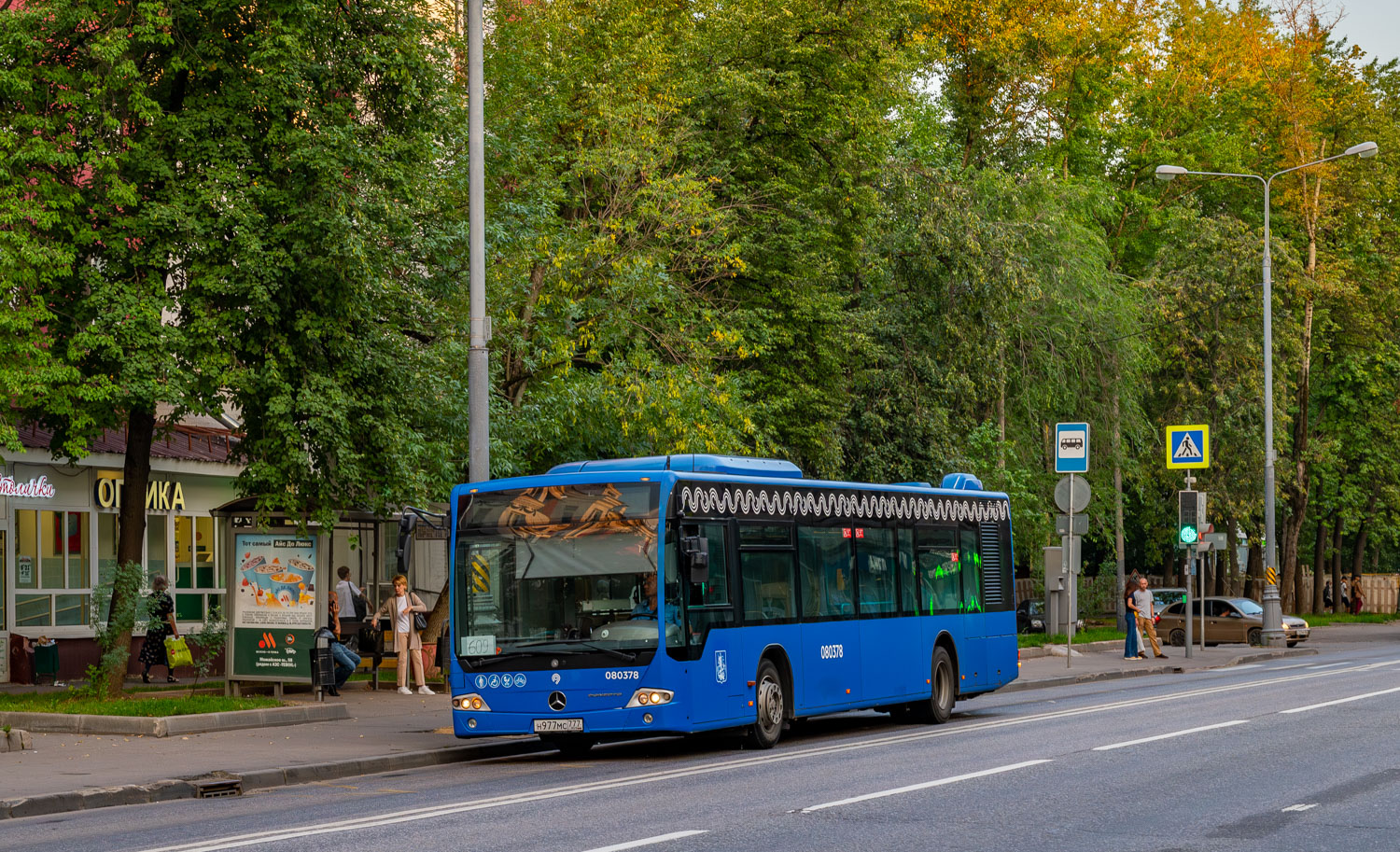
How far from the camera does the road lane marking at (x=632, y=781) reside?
33.2 ft

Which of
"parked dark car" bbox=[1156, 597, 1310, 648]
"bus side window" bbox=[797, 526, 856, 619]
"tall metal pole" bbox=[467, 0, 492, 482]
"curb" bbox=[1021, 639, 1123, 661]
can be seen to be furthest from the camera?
"parked dark car" bbox=[1156, 597, 1310, 648]

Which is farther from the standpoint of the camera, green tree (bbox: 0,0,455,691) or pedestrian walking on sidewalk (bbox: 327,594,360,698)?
pedestrian walking on sidewalk (bbox: 327,594,360,698)

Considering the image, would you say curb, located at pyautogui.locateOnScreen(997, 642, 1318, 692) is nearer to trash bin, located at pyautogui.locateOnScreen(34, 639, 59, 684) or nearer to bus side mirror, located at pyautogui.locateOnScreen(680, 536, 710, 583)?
bus side mirror, located at pyautogui.locateOnScreen(680, 536, 710, 583)

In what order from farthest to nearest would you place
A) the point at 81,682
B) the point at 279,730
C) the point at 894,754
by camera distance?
the point at 81,682 < the point at 279,730 < the point at 894,754

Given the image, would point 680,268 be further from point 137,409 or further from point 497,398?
point 137,409

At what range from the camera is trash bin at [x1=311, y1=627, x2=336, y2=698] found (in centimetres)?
2180

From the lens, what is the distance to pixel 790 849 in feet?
30.0

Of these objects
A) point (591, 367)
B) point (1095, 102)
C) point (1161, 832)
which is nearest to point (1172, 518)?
point (1095, 102)

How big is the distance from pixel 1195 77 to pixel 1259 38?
248 cm

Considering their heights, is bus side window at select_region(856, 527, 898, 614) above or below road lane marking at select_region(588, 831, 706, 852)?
above

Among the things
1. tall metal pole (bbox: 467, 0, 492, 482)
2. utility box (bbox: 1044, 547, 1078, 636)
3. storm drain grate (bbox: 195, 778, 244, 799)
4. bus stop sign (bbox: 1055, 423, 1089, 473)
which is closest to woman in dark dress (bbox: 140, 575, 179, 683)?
tall metal pole (bbox: 467, 0, 492, 482)

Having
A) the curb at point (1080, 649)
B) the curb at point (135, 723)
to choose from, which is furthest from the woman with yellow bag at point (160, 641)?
the curb at point (1080, 649)

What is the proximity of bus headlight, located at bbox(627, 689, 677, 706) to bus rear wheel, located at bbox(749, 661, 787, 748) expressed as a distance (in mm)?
1446

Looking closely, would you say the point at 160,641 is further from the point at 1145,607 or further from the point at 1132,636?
the point at 1145,607
